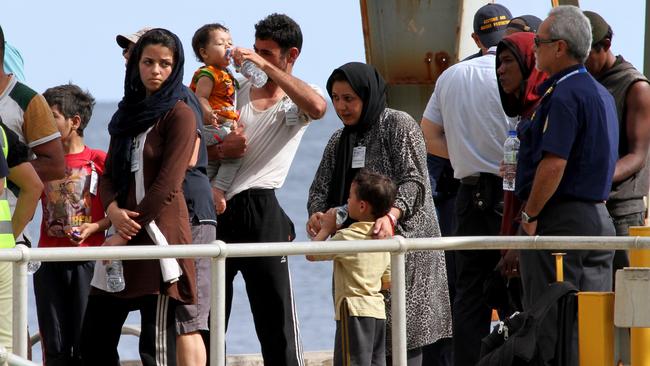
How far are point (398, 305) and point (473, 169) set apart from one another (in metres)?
1.64

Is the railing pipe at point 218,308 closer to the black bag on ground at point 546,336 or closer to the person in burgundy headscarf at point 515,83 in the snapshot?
the black bag on ground at point 546,336

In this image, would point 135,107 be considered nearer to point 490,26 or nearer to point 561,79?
point 561,79

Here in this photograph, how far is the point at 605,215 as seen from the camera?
6414 mm

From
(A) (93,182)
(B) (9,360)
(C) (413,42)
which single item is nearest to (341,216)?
(A) (93,182)

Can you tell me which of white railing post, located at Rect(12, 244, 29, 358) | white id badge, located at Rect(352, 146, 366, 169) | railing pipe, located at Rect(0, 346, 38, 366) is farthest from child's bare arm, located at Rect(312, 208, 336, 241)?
railing pipe, located at Rect(0, 346, 38, 366)

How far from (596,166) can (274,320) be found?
1788 mm

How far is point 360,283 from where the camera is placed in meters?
6.60

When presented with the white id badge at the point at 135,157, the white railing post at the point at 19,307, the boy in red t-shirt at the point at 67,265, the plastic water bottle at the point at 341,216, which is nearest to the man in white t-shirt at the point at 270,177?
the plastic water bottle at the point at 341,216

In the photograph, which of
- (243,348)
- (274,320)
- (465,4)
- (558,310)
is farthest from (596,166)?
(243,348)

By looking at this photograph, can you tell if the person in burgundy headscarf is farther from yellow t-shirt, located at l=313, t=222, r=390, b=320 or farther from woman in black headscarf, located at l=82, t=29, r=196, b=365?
woman in black headscarf, located at l=82, t=29, r=196, b=365

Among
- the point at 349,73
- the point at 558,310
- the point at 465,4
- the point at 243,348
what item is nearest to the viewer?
the point at 558,310

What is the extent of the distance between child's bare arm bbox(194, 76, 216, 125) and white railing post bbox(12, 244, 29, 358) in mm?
2144

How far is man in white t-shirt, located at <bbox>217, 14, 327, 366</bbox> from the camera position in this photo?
7164 mm

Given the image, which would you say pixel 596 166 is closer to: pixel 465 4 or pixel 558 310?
pixel 558 310
